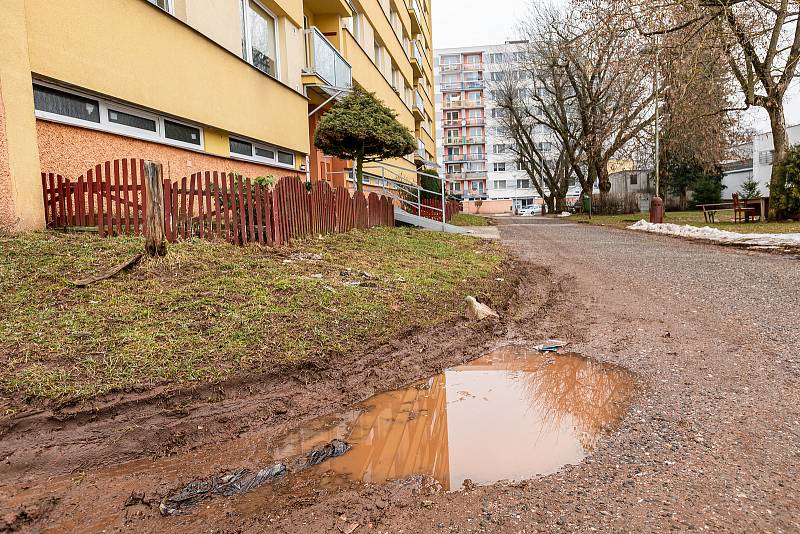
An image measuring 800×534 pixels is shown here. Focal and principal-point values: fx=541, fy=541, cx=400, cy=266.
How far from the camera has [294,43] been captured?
45.6 feet

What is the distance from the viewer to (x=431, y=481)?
2.68 meters

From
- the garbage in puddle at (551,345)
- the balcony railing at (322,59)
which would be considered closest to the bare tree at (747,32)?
the balcony railing at (322,59)

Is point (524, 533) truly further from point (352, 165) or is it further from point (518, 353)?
point (352, 165)

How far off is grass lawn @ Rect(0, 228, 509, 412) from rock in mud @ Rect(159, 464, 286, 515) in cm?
98

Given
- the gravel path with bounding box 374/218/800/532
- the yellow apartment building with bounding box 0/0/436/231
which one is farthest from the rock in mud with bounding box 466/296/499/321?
the yellow apartment building with bounding box 0/0/436/231

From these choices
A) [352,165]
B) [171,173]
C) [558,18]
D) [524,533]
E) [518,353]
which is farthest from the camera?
[558,18]

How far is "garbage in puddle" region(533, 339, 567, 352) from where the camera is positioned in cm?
484

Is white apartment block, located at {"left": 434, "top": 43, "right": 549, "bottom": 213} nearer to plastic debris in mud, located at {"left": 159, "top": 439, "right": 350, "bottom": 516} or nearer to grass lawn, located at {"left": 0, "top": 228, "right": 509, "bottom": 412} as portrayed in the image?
grass lawn, located at {"left": 0, "top": 228, "right": 509, "bottom": 412}

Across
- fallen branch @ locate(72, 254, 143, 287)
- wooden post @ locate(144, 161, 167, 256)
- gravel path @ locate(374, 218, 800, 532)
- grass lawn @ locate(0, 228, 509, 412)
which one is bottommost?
gravel path @ locate(374, 218, 800, 532)

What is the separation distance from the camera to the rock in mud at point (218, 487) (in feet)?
8.35

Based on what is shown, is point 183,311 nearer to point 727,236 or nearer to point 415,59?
point 727,236

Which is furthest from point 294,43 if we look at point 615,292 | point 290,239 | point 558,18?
point 558,18

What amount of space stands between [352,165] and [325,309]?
14287mm

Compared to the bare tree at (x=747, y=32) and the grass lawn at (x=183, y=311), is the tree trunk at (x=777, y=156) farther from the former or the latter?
the grass lawn at (x=183, y=311)
